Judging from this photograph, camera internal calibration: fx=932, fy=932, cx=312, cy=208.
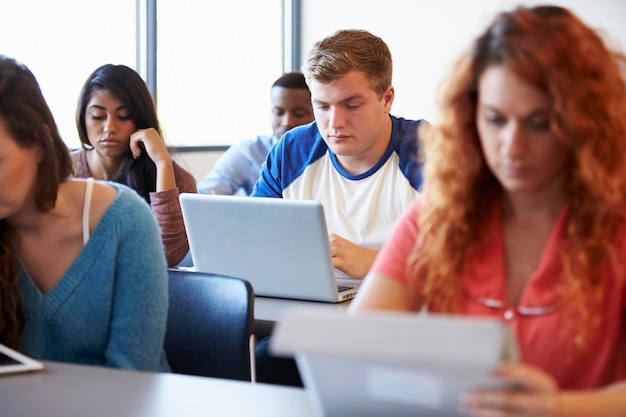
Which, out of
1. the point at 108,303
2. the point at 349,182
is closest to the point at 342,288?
the point at 349,182

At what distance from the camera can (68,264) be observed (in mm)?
1676

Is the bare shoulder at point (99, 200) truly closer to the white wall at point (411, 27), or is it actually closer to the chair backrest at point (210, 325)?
the chair backrest at point (210, 325)

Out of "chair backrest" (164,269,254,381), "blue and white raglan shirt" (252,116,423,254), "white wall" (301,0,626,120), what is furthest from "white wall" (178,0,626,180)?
"chair backrest" (164,269,254,381)

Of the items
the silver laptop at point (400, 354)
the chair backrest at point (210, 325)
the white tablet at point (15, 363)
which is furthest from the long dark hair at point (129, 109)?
the silver laptop at point (400, 354)

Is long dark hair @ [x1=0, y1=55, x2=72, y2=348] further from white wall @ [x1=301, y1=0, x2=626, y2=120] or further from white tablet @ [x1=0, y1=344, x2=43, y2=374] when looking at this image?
white wall @ [x1=301, y1=0, x2=626, y2=120]

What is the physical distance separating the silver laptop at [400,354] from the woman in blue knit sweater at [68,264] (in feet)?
2.28

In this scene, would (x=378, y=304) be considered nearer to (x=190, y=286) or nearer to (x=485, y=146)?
(x=485, y=146)

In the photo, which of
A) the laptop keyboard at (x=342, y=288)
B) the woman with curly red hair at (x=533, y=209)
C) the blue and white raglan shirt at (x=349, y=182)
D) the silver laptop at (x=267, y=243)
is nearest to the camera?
the woman with curly red hair at (x=533, y=209)

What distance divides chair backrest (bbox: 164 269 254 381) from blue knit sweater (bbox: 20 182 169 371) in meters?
0.16

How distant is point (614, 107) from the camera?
1.21 metres

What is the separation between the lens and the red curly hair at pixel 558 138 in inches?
46.0

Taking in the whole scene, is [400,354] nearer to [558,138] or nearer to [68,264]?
[558,138]

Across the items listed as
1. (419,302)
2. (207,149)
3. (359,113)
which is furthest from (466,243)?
(207,149)

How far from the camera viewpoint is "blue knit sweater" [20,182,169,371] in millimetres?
1650
